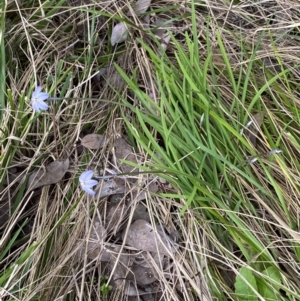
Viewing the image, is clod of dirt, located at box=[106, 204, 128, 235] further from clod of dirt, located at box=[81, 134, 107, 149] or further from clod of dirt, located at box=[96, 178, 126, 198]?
clod of dirt, located at box=[81, 134, 107, 149]

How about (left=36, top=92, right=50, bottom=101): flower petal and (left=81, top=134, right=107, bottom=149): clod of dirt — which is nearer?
(left=36, top=92, right=50, bottom=101): flower petal

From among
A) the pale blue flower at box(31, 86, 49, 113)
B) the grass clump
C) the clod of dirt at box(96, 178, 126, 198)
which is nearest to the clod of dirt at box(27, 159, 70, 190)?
the grass clump

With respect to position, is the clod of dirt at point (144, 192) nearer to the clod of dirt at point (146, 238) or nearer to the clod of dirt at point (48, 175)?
the clod of dirt at point (146, 238)

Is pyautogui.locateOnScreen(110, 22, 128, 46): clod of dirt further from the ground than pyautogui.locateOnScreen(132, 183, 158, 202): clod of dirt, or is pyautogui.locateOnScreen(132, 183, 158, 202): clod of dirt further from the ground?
pyautogui.locateOnScreen(110, 22, 128, 46): clod of dirt

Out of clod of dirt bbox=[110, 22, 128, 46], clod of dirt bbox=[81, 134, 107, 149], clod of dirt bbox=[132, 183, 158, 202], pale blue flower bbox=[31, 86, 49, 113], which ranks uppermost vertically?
pale blue flower bbox=[31, 86, 49, 113]

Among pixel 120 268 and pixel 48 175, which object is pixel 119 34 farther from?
pixel 120 268

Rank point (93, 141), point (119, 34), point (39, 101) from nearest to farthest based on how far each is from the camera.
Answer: point (39, 101) < point (93, 141) < point (119, 34)

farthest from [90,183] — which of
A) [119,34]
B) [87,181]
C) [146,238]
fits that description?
[119,34]
